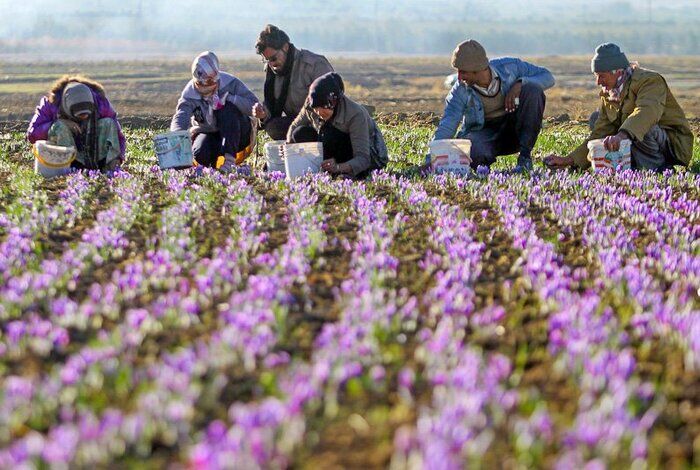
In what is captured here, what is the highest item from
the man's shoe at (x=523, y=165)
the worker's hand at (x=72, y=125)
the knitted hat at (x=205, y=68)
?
the knitted hat at (x=205, y=68)

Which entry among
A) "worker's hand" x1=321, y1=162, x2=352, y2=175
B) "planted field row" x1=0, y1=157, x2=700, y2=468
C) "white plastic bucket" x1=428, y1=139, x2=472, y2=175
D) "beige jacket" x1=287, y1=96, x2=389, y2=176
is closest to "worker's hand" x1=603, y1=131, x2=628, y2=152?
"white plastic bucket" x1=428, y1=139, x2=472, y2=175

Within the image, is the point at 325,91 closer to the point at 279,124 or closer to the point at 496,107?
the point at 496,107

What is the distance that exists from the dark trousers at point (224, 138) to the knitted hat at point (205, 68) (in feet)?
1.40

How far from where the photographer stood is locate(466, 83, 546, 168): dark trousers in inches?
376

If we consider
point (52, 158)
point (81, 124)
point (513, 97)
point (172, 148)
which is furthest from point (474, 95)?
point (52, 158)

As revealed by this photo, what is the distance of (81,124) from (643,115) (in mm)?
5972

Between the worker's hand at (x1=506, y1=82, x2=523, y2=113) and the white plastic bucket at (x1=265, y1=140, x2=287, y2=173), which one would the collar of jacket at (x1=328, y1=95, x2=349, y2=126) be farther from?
the worker's hand at (x1=506, y1=82, x2=523, y2=113)

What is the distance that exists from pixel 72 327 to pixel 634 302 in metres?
2.57

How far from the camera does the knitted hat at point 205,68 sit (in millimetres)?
9758

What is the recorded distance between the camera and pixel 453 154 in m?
9.12

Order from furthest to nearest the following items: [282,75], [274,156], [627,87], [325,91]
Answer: [282,75]
[274,156]
[627,87]
[325,91]

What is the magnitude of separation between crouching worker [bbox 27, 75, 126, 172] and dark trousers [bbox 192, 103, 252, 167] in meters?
0.90

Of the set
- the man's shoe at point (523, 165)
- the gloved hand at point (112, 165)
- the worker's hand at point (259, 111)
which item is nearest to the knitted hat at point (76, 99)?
the gloved hand at point (112, 165)

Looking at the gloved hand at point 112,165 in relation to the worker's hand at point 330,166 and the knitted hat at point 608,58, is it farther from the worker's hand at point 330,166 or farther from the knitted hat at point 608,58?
the knitted hat at point 608,58
